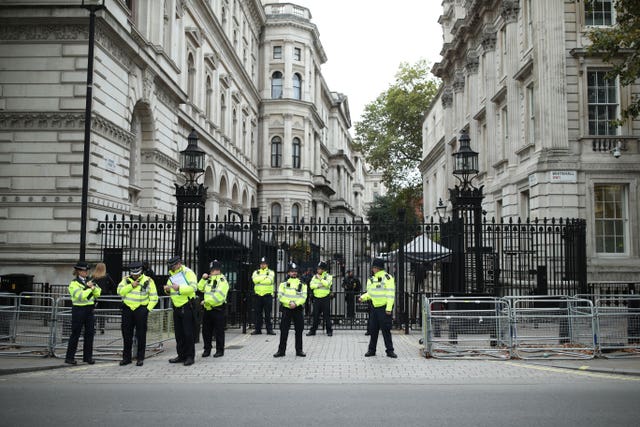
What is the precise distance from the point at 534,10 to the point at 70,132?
54.1ft

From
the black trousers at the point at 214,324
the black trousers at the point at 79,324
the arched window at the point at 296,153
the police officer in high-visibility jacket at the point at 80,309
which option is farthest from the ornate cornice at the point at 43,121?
the arched window at the point at 296,153

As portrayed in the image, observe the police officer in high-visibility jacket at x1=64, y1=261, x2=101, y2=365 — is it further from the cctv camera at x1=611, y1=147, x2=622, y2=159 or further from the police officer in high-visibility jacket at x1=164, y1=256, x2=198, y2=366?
the cctv camera at x1=611, y1=147, x2=622, y2=159

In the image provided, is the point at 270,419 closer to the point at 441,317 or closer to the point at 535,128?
the point at 441,317

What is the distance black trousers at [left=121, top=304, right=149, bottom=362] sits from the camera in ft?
32.9

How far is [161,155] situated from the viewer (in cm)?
2372

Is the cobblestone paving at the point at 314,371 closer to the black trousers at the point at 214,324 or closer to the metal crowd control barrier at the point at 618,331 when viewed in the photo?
the black trousers at the point at 214,324

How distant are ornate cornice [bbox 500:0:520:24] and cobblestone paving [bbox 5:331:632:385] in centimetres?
1850

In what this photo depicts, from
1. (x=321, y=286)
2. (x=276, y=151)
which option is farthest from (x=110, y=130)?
(x=276, y=151)

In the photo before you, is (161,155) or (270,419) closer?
(270,419)

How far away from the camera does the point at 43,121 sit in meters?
17.0

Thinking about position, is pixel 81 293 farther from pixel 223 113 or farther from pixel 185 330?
pixel 223 113

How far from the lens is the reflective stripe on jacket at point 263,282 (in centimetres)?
1432

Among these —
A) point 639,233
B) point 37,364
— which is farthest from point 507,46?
point 37,364

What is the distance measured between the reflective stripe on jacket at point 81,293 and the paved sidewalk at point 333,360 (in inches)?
43.1
